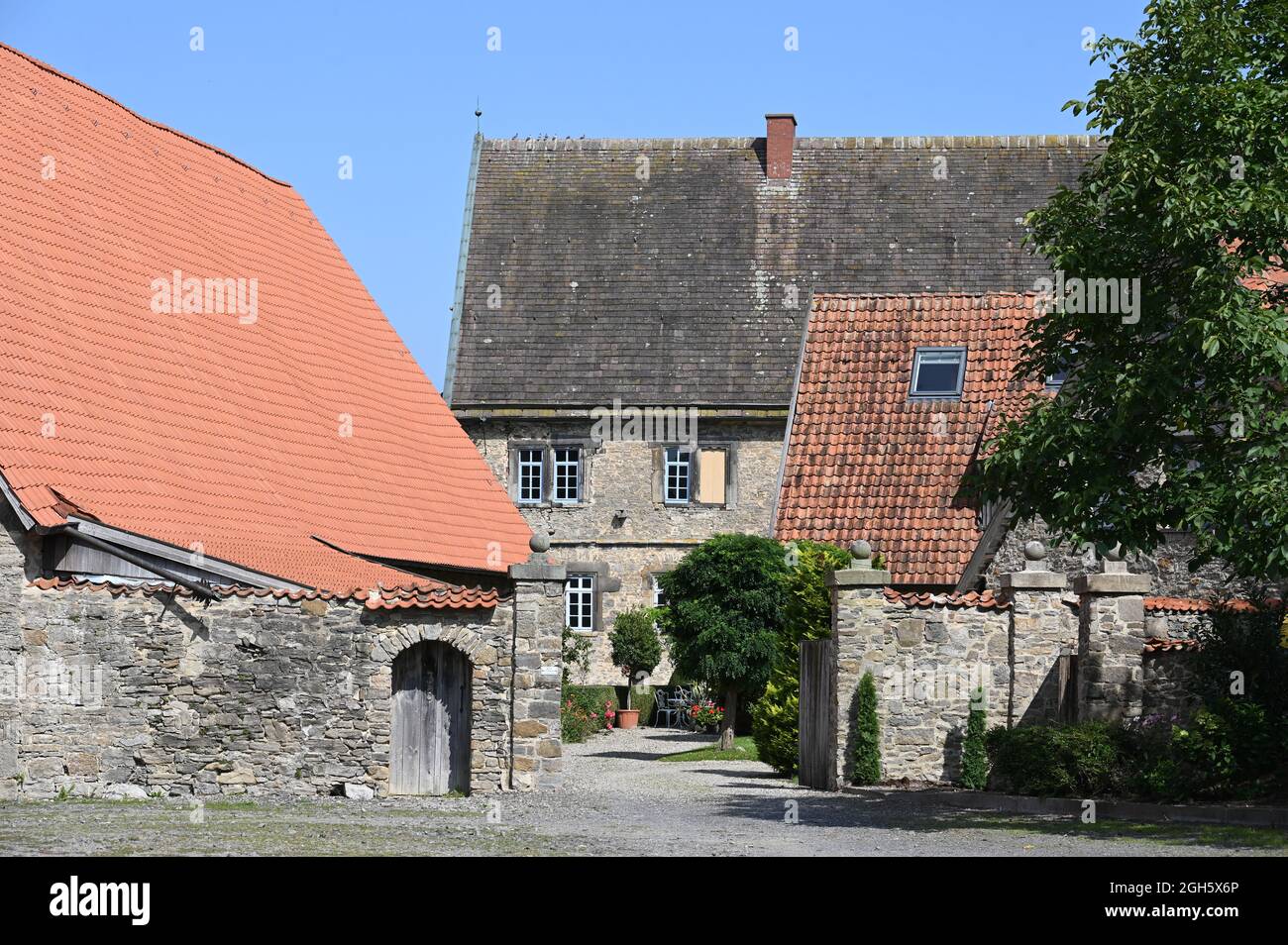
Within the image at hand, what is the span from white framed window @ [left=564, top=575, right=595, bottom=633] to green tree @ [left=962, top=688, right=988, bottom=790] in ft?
51.5

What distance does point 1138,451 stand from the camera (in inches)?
587

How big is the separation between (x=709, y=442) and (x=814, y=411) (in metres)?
6.98

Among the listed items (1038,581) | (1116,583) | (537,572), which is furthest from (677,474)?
(1116,583)

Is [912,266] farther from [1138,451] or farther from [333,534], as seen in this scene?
[1138,451]

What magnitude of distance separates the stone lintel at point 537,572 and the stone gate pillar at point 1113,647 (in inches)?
195

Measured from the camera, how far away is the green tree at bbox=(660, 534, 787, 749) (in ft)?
87.7

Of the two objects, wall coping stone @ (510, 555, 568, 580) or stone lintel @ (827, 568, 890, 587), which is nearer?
wall coping stone @ (510, 555, 568, 580)

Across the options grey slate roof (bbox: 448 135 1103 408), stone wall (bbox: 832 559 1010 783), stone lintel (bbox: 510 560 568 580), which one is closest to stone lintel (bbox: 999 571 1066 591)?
stone wall (bbox: 832 559 1010 783)

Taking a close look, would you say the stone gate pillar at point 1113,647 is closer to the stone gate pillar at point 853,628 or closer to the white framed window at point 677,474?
the stone gate pillar at point 853,628

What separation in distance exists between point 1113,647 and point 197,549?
8706 millimetres

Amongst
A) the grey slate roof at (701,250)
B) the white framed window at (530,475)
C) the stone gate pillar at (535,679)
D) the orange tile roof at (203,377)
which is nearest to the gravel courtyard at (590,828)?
the stone gate pillar at (535,679)

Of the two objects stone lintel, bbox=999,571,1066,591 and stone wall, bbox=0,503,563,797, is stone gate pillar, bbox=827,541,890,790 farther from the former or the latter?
stone wall, bbox=0,503,563,797

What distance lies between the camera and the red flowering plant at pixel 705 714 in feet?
98.8

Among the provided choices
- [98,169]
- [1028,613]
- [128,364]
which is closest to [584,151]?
[98,169]
